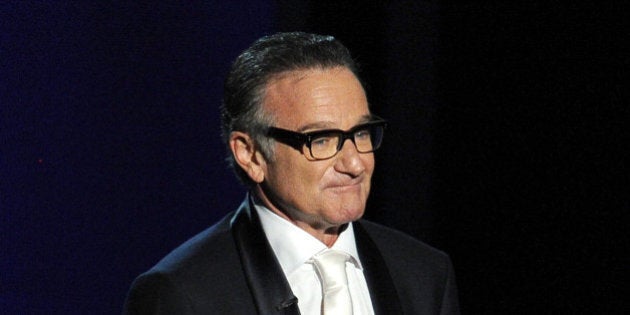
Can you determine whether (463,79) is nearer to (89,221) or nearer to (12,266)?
(89,221)

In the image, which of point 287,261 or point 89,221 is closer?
point 287,261

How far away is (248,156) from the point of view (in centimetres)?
→ 238

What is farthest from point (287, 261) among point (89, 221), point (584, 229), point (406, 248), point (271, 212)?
point (584, 229)

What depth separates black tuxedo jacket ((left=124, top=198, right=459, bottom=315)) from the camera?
2.25m

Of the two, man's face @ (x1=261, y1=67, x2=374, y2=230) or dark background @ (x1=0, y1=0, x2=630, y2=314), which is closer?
man's face @ (x1=261, y1=67, x2=374, y2=230)

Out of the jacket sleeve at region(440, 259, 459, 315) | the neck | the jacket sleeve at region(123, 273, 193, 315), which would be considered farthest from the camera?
the jacket sleeve at region(440, 259, 459, 315)

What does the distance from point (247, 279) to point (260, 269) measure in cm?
4

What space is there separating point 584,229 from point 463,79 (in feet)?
2.10

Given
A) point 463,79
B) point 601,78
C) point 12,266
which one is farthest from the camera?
point 463,79

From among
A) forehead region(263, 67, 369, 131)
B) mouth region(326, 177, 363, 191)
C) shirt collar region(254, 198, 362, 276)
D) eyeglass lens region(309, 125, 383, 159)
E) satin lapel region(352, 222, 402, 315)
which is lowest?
satin lapel region(352, 222, 402, 315)

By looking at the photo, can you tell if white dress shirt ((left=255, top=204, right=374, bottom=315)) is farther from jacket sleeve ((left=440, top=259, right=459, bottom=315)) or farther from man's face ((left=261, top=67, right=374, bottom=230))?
jacket sleeve ((left=440, top=259, right=459, bottom=315))

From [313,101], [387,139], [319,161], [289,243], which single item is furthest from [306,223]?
[387,139]

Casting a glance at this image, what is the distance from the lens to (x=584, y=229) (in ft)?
10.4

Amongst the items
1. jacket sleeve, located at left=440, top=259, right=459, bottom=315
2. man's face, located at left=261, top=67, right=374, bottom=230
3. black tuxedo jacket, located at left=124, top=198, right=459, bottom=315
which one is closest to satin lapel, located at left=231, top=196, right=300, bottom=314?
black tuxedo jacket, located at left=124, top=198, right=459, bottom=315
